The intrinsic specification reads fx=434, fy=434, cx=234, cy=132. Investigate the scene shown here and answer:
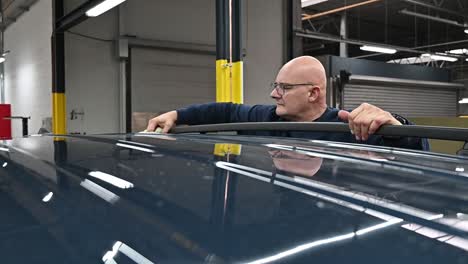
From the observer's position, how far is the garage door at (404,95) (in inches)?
368

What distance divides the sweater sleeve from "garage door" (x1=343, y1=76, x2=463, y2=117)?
22.9 feet

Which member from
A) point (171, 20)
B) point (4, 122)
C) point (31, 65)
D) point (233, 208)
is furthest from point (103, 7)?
point (233, 208)

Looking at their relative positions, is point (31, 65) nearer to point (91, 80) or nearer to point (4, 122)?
point (4, 122)

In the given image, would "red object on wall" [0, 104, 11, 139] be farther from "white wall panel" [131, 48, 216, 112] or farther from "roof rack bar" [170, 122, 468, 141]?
"roof rack bar" [170, 122, 468, 141]

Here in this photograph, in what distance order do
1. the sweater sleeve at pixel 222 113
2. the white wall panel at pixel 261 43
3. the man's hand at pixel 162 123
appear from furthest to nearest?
the white wall panel at pixel 261 43 < the sweater sleeve at pixel 222 113 < the man's hand at pixel 162 123

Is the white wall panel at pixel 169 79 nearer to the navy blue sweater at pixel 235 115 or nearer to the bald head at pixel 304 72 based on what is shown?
the navy blue sweater at pixel 235 115

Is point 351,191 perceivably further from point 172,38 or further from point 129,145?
point 172,38

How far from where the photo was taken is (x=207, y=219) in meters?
0.49

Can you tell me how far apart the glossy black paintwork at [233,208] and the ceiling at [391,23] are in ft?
33.9

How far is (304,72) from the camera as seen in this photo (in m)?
2.23

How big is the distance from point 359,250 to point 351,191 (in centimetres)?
20

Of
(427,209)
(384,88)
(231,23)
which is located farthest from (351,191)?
(384,88)

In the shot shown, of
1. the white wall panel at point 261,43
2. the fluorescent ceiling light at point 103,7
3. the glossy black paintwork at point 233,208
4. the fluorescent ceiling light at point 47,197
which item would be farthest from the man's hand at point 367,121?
the white wall panel at point 261,43

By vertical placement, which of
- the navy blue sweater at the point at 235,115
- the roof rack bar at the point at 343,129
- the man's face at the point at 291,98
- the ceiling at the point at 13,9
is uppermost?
the ceiling at the point at 13,9
